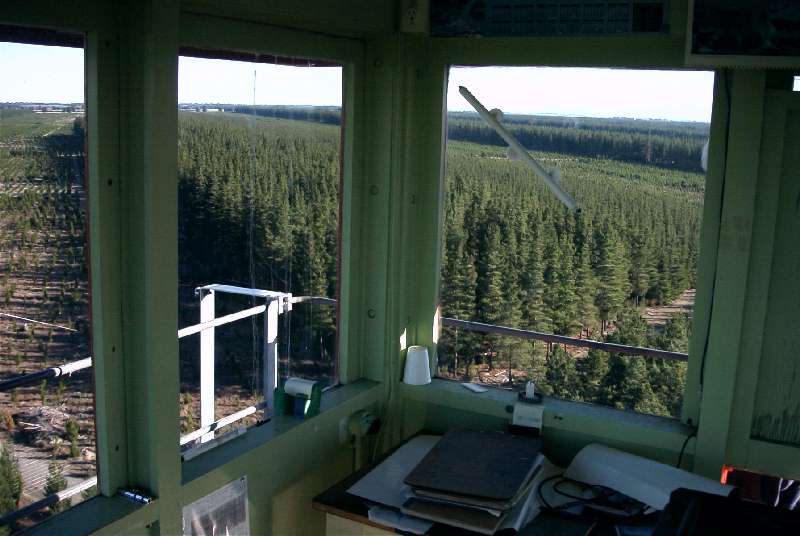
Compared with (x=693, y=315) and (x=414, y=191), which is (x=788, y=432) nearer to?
(x=693, y=315)

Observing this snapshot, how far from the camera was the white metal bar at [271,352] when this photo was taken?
2.46 meters

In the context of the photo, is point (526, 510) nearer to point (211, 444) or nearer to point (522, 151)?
point (211, 444)

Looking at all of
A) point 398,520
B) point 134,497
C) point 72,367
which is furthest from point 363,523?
point 72,367

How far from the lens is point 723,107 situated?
235 cm

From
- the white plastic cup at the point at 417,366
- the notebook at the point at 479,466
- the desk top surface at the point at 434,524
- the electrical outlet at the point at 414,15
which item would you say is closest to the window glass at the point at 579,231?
the white plastic cup at the point at 417,366

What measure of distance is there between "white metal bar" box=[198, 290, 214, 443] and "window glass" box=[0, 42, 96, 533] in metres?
0.36

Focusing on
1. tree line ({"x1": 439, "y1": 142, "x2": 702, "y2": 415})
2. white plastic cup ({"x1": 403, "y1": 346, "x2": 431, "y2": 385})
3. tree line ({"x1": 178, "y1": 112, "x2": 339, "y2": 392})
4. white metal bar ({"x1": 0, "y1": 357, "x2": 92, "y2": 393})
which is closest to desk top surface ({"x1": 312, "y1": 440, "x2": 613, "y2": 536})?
tree line ({"x1": 178, "y1": 112, "x2": 339, "y2": 392})

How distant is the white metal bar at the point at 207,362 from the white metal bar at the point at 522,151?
1.06m

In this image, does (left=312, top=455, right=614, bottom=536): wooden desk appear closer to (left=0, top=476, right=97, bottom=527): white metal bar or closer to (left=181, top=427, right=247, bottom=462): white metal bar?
(left=181, top=427, right=247, bottom=462): white metal bar

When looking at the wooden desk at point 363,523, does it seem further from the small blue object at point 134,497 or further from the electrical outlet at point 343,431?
the small blue object at point 134,497

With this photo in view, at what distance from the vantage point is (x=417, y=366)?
281 cm

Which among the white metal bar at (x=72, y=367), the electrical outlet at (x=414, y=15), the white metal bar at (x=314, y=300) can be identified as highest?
the electrical outlet at (x=414, y=15)

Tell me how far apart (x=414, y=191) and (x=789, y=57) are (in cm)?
120

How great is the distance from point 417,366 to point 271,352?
55 centimetres
